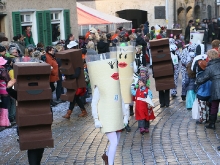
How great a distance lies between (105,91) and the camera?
812 cm

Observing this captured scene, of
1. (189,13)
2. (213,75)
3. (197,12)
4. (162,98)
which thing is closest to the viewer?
(213,75)

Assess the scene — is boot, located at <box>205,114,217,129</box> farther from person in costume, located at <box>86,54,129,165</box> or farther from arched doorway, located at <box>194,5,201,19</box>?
arched doorway, located at <box>194,5,201,19</box>

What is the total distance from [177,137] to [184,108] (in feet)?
11.3

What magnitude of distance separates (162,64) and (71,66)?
7.68ft

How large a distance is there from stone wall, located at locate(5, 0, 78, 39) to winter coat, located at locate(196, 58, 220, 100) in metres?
10.3

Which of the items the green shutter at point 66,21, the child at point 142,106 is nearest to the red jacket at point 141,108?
the child at point 142,106

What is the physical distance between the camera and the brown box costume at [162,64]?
13.7 meters

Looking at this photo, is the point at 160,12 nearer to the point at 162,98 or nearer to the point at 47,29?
the point at 47,29

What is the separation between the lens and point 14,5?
20141 millimetres

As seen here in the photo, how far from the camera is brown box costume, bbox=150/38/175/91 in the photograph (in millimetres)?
13664

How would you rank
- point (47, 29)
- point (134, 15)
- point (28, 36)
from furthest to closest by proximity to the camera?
point (134, 15), point (47, 29), point (28, 36)

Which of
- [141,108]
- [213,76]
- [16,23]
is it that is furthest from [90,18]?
[213,76]

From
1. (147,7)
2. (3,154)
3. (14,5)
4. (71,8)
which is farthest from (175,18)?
(3,154)

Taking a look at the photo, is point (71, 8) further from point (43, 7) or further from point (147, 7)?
point (147, 7)
